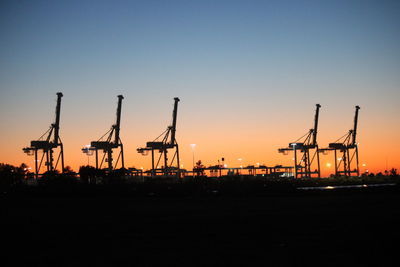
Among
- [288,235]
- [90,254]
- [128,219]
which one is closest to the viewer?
[90,254]

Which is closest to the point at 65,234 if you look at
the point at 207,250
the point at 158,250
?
the point at 158,250

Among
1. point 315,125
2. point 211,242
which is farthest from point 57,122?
point 211,242

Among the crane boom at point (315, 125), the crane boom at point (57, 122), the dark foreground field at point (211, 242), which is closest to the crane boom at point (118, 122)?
the crane boom at point (57, 122)

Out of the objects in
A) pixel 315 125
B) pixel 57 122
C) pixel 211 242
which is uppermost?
pixel 315 125

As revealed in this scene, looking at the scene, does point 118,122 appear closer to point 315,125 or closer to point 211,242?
point 315,125

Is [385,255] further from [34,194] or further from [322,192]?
[34,194]

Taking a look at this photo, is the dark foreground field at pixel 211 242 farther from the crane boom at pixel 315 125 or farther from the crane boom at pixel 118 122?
the crane boom at pixel 315 125

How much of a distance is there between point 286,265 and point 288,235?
3.96m

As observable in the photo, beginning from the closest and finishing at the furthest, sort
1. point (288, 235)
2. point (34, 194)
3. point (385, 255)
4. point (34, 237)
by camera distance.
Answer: point (385, 255)
point (288, 235)
point (34, 237)
point (34, 194)

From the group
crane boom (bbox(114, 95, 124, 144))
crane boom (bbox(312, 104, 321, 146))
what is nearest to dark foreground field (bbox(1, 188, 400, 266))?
crane boom (bbox(114, 95, 124, 144))

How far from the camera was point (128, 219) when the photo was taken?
1789 cm

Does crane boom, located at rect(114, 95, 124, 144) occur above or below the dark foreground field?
above

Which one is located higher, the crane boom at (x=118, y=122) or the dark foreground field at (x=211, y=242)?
the crane boom at (x=118, y=122)

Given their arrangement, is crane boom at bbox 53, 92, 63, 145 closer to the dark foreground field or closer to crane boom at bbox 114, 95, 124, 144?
crane boom at bbox 114, 95, 124, 144
